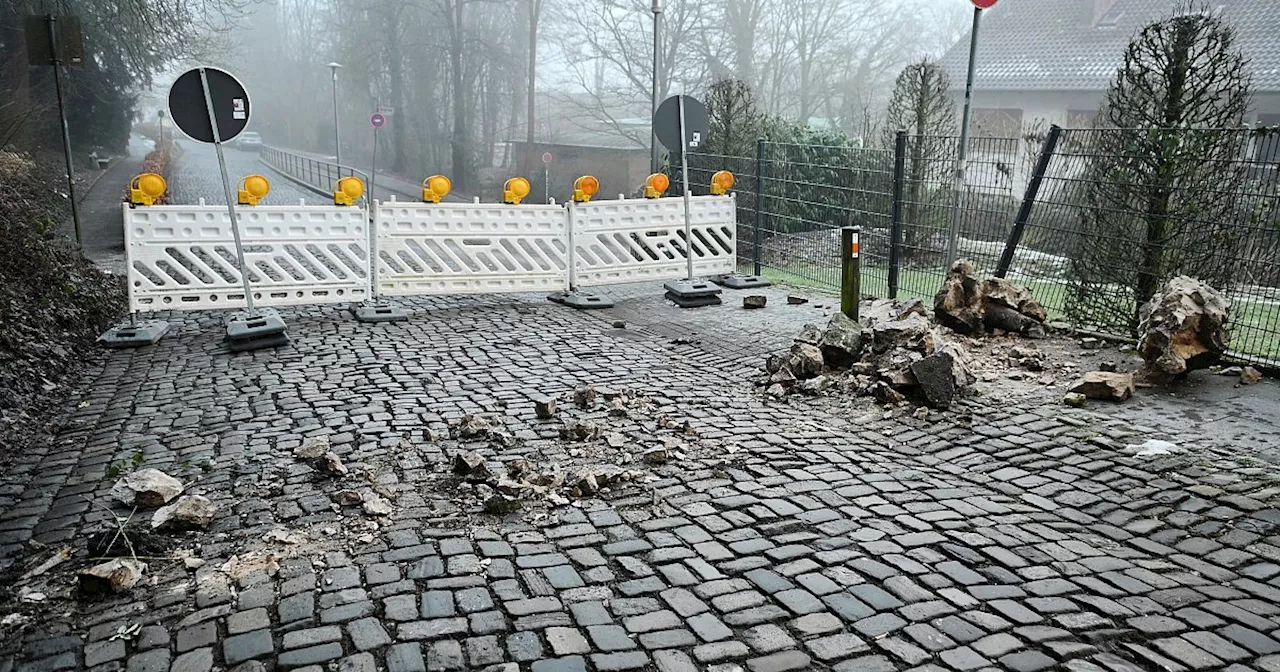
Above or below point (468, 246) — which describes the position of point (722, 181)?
above

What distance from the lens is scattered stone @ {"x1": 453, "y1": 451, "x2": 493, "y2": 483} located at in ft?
16.9

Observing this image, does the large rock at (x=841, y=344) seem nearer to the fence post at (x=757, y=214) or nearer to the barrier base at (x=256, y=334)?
the barrier base at (x=256, y=334)

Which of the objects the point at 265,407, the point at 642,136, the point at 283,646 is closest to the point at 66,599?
the point at 283,646

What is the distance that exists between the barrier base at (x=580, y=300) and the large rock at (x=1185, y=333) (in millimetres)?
6195

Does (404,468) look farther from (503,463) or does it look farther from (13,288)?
(13,288)

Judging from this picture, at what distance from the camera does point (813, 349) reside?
745 centimetres

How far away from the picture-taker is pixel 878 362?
7.07 meters

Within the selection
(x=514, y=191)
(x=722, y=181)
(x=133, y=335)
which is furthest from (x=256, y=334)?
(x=722, y=181)

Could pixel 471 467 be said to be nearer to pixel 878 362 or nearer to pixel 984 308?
pixel 878 362

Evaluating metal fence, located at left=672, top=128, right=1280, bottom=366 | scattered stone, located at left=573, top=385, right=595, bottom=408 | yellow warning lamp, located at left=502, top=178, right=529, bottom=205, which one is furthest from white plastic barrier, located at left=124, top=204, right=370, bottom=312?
metal fence, located at left=672, top=128, right=1280, bottom=366

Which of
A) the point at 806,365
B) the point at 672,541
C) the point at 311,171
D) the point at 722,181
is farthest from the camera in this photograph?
the point at 311,171

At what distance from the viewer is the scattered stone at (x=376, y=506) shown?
4696 mm

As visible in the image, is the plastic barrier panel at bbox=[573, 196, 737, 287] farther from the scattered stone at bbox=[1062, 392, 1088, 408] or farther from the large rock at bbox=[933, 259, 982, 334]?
the scattered stone at bbox=[1062, 392, 1088, 408]

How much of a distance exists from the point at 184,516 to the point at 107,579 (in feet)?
2.07
